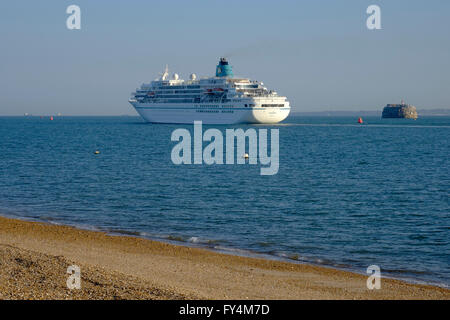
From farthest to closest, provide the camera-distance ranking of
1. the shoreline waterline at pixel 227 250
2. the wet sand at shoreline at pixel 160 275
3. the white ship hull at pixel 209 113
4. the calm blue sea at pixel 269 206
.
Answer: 1. the white ship hull at pixel 209 113
2. the calm blue sea at pixel 269 206
3. the shoreline waterline at pixel 227 250
4. the wet sand at shoreline at pixel 160 275

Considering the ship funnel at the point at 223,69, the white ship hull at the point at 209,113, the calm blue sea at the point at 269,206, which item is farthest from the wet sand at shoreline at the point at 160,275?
the ship funnel at the point at 223,69

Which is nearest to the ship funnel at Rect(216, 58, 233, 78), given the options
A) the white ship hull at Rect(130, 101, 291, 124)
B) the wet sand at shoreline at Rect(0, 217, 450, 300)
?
the white ship hull at Rect(130, 101, 291, 124)

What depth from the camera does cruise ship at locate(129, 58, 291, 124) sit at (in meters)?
108

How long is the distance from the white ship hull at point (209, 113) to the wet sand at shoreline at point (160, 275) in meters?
90.9

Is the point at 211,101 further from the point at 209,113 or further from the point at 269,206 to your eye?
the point at 269,206

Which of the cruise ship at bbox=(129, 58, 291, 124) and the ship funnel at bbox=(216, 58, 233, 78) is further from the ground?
the ship funnel at bbox=(216, 58, 233, 78)

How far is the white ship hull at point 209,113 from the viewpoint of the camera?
107500mm

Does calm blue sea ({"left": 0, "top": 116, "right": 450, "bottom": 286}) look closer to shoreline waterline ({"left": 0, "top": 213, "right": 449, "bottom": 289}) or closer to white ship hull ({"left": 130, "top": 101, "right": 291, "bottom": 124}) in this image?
shoreline waterline ({"left": 0, "top": 213, "right": 449, "bottom": 289})

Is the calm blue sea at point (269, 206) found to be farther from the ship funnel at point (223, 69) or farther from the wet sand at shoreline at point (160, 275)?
the ship funnel at point (223, 69)

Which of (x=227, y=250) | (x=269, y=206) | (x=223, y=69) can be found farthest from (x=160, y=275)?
(x=223, y=69)

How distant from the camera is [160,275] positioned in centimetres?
1305

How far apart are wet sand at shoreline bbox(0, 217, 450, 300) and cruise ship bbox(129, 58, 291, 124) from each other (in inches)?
3580
